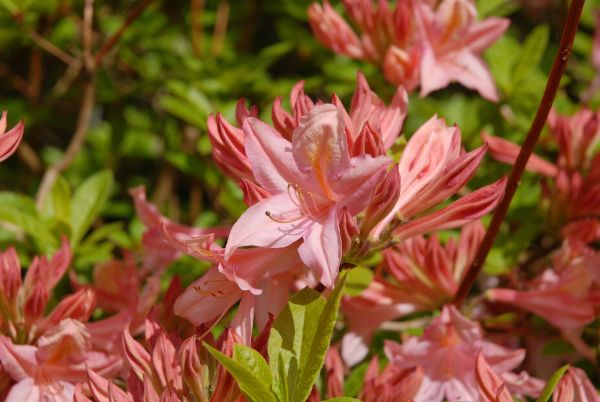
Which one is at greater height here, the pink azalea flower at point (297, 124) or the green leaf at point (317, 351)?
the pink azalea flower at point (297, 124)

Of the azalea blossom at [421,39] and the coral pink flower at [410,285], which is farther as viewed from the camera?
the azalea blossom at [421,39]

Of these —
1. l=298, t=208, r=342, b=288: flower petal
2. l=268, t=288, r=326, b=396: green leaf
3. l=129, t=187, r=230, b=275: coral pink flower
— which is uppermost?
l=298, t=208, r=342, b=288: flower petal

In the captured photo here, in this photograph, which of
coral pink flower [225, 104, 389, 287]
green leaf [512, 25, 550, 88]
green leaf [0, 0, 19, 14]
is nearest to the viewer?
coral pink flower [225, 104, 389, 287]

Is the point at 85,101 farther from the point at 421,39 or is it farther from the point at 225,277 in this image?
the point at 225,277

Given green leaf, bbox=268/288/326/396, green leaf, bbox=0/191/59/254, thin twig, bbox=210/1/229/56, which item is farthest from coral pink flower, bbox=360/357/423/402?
thin twig, bbox=210/1/229/56

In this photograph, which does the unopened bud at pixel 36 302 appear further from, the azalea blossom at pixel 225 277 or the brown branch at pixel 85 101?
the brown branch at pixel 85 101

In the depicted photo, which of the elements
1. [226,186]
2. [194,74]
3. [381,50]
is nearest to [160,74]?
[194,74]

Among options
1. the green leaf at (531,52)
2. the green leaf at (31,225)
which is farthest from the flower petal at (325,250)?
the green leaf at (531,52)

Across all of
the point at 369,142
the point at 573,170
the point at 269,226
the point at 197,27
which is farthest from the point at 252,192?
the point at 197,27

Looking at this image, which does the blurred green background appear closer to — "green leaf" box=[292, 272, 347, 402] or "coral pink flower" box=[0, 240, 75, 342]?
"coral pink flower" box=[0, 240, 75, 342]

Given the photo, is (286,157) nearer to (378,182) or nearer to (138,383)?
Result: (378,182)
